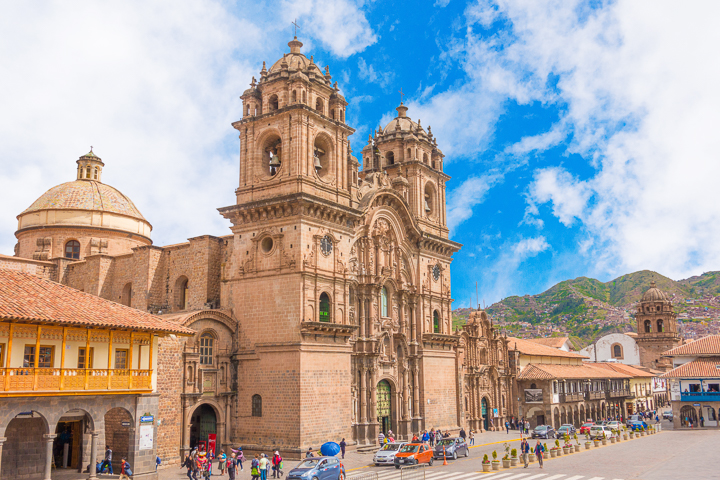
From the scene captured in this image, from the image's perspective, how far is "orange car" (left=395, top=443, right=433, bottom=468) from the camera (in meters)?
37.2

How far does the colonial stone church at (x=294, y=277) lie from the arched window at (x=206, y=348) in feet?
0.43

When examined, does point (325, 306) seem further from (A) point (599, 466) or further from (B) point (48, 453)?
(B) point (48, 453)

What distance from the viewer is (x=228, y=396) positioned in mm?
42219

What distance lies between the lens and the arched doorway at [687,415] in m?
69.1

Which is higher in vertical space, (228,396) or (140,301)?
(140,301)

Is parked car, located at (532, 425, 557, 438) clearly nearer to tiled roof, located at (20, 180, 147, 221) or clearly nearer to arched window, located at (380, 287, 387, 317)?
arched window, located at (380, 287, 387, 317)

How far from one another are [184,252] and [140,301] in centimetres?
493

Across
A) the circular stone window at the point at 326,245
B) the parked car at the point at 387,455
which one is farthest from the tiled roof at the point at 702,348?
the circular stone window at the point at 326,245

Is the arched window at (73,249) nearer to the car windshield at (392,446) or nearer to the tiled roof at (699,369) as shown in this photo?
the car windshield at (392,446)

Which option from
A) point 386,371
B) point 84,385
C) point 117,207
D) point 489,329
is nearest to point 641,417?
point 489,329

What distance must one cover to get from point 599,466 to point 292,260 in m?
21.8

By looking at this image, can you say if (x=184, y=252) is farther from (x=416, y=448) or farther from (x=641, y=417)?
(x=641, y=417)

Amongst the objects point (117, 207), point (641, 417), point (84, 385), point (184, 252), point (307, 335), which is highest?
point (117, 207)

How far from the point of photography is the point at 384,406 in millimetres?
49719
